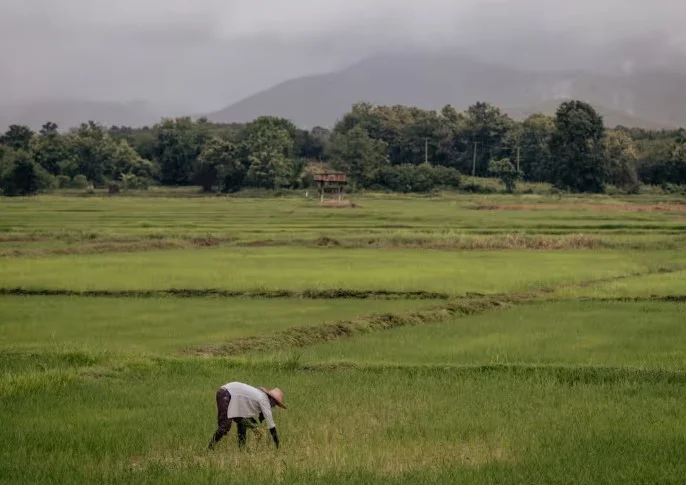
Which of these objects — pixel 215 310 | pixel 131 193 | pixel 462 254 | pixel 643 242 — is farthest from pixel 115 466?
pixel 131 193

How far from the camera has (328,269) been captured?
2555cm

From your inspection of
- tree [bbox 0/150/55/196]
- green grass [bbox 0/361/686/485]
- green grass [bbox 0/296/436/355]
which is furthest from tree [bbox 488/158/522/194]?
green grass [bbox 0/361/686/485]

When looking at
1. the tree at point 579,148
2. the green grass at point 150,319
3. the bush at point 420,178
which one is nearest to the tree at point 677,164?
the tree at point 579,148

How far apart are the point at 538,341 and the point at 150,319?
7573 mm

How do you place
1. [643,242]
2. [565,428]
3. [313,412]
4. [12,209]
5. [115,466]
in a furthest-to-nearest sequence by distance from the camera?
[12,209] → [643,242] → [313,412] → [565,428] → [115,466]

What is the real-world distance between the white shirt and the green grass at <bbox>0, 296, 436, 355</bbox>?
6.31m

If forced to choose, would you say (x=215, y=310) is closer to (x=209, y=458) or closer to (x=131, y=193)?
(x=209, y=458)

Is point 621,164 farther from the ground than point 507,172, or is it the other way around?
point 621,164

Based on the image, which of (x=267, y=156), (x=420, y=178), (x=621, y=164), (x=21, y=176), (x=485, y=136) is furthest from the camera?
(x=485, y=136)

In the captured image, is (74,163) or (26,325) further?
(74,163)

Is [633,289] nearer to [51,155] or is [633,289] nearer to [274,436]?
[274,436]

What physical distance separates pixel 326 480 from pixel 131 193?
8077cm

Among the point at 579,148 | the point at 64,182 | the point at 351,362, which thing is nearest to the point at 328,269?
the point at 351,362

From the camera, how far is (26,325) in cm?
1612
